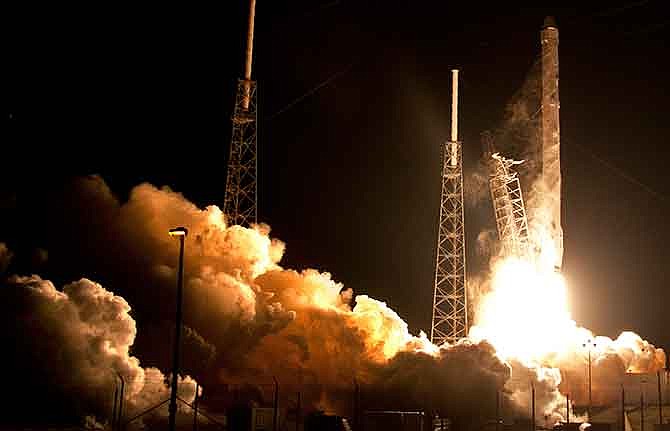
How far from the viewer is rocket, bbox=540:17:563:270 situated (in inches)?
2645

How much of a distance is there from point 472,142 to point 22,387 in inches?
1555

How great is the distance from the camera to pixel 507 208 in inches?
2717

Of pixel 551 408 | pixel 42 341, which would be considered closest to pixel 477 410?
pixel 551 408

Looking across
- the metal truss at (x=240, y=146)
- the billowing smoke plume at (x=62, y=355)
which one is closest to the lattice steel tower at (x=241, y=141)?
the metal truss at (x=240, y=146)

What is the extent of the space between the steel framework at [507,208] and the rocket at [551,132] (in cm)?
184

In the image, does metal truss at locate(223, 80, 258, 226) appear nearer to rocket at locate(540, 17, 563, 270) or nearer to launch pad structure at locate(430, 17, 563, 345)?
launch pad structure at locate(430, 17, 563, 345)

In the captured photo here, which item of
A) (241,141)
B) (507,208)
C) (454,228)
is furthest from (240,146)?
(507,208)

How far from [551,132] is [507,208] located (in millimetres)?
5872

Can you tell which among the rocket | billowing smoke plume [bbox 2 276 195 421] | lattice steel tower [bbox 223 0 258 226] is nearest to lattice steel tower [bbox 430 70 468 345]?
the rocket

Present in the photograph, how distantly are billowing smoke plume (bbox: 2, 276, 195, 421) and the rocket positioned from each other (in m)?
32.2

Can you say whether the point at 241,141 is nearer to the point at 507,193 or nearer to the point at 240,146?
the point at 240,146

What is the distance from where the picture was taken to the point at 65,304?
47.5m

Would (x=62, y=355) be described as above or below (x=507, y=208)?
below

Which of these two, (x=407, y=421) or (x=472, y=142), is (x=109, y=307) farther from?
(x=472, y=142)
